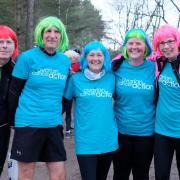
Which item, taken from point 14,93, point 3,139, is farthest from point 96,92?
point 3,139

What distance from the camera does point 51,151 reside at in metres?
3.87

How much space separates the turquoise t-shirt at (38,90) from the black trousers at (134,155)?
830mm

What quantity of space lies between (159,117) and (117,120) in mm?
460

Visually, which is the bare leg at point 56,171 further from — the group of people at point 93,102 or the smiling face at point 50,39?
the smiling face at point 50,39

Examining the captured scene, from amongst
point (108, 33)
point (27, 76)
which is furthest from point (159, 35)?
point (108, 33)

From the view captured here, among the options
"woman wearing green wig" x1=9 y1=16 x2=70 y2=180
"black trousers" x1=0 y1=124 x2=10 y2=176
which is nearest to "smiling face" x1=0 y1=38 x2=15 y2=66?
"woman wearing green wig" x1=9 y1=16 x2=70 y2=180

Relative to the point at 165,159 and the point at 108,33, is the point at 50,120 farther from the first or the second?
the point at 108,33

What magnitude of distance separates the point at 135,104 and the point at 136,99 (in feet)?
0.18

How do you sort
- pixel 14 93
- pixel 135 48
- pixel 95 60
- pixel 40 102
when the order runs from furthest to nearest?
pixel 135 48, pixel 95 60, pixel 14 93, pixel 40 102

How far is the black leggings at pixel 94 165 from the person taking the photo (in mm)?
3838

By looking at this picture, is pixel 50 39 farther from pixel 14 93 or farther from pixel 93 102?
pixel 93 102

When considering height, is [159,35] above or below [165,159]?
above

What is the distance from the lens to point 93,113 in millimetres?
3826

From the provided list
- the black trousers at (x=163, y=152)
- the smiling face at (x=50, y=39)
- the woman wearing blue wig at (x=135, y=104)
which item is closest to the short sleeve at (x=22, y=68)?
the smiling face at (x=50, y=39)
